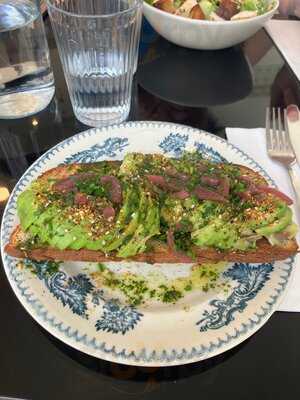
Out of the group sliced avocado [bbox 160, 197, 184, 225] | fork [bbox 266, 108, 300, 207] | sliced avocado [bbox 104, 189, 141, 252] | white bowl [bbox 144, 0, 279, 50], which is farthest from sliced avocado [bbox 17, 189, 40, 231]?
white bowl [bbox 144, 0, 279, 50]

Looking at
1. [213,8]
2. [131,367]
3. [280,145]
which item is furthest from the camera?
[213,8]

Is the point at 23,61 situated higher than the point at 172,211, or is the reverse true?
the point at 23,61

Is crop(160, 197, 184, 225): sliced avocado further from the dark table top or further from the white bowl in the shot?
the white bowl

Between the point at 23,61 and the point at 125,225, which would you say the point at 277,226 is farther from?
the point at 23,61

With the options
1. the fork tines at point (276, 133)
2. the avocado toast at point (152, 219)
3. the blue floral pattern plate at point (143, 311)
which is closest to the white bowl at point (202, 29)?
the fork tines at point (276, 133)

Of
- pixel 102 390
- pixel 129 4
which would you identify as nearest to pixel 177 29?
pixel 129 4

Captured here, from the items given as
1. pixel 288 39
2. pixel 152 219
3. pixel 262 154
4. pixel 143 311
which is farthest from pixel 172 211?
pixel 288 39

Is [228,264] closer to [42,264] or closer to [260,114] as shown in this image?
[42,264]
